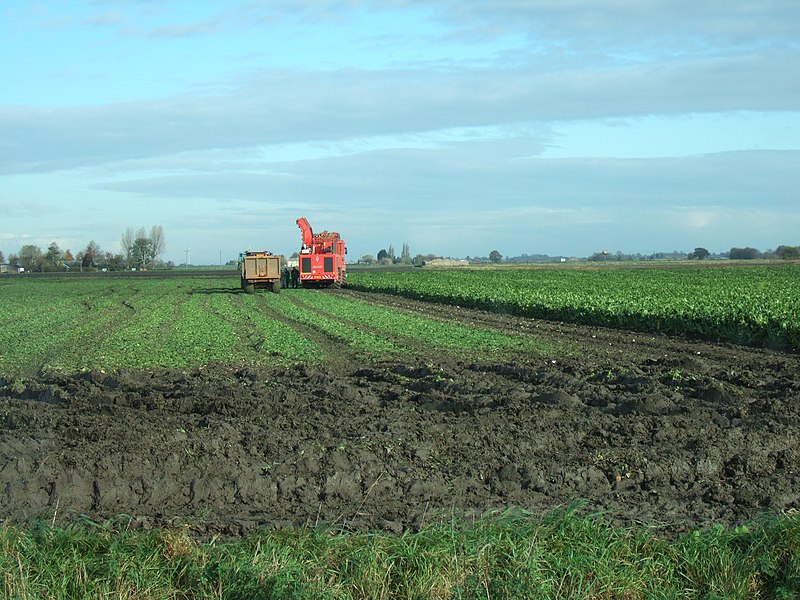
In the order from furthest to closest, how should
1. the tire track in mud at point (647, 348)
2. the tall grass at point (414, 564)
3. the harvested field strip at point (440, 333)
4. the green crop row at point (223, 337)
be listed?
the harvested field strip at point (440, 333) < the green crop row at point (223, 337) < the tire track in mud at point (647, 348) < the tall grass at point (414, 564)

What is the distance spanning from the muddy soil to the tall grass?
1.73 feet

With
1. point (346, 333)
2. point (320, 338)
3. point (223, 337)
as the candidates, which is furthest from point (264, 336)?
point (346, 333)

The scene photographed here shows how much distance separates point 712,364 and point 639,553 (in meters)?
11.3

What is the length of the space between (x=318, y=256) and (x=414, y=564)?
141ft

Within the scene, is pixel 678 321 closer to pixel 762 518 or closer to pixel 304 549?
pixel 762 518

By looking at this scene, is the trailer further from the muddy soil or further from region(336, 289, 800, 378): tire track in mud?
the muddy soil

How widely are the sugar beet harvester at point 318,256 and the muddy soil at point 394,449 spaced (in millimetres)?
33499

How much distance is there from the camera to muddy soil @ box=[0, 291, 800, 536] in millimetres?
7020

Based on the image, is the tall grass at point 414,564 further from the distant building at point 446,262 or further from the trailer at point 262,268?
the distant building at point 446,262

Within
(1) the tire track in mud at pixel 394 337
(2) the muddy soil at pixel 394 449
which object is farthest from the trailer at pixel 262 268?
(2) the muddy soil at pixel 394 449

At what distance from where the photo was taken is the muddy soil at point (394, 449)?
7020 millimetres

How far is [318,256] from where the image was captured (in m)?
47.9

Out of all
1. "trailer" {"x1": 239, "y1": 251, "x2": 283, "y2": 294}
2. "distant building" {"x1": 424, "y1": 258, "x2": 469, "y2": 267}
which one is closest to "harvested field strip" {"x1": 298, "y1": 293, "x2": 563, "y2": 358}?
"trailer" {"x1": 239, "y1": 251, "x2": 283, "y2": 294}

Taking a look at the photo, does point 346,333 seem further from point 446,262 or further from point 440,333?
point 446,262
